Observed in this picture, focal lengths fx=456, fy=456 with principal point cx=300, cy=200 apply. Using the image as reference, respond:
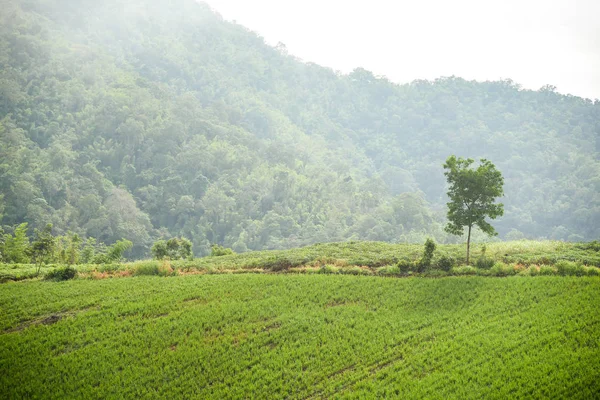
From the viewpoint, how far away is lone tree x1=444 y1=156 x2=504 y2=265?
30.8 m

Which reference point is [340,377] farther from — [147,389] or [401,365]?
[147,389]

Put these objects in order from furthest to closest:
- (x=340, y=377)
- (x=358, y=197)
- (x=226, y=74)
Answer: (x=226, y=74) → (x=358, y=197) → (x=340, y=377)

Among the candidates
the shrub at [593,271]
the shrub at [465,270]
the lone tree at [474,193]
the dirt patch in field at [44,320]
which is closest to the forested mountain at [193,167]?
the dirt patch in field at [44,320]

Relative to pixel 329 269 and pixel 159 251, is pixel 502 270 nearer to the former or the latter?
pixel 329 269

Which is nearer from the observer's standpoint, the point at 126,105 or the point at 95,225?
the point at 95,225

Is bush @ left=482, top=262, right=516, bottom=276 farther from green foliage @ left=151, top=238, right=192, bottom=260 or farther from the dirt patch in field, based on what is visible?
green foliage @ left=151, top=238, right=192, bottom=260

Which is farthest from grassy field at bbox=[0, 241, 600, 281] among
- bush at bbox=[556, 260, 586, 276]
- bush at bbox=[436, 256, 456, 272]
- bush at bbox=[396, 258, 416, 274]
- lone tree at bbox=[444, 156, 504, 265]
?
lone tree at bbox=[444, 156, 504, 265]

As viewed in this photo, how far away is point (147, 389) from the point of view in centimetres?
1838

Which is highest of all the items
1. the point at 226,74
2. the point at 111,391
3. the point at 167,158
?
the point at 226,74

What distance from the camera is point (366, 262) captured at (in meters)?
33.7

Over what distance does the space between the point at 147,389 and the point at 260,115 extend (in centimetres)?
15416

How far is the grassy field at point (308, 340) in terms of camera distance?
1764cm

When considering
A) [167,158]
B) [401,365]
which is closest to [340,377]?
[401,365]

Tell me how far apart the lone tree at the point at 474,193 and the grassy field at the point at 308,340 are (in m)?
5.22
